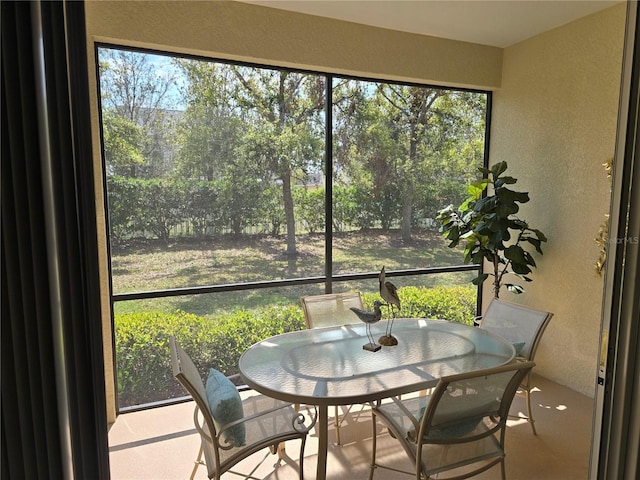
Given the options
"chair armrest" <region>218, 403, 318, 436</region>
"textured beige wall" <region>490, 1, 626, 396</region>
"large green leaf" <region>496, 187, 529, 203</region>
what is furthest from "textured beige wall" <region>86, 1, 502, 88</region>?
"chair armrest" <region>218, 403, 318, 436</region>

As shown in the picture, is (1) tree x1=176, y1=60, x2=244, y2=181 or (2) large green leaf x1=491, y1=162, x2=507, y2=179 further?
(2) large green leaf x1=491, y1=162, x2=507, y2=179

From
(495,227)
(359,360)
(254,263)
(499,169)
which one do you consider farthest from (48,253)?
(499,169)

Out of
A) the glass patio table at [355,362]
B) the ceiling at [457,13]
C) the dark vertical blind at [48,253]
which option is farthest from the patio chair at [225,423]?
the ceiling at [457,13]

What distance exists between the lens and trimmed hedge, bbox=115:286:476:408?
3.28 meters

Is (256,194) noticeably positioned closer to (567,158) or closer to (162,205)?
(162,205)

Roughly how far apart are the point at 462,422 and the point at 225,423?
3.66 ft

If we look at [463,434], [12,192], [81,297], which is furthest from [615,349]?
[12,192]

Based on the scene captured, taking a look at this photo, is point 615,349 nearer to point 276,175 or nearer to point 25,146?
point 25,146

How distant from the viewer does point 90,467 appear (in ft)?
3.41

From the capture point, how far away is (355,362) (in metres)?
2.31

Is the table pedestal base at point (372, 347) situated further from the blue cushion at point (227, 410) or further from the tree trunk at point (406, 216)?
the tree trunk at point (406, 216)

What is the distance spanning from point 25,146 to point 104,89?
Answer: 2350 millimetres

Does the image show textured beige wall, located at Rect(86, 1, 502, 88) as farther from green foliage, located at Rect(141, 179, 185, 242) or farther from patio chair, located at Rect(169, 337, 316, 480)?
patio chair, located at Rect(169, 337, 316, 480)

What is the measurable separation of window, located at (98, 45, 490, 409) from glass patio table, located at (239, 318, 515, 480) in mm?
1092
